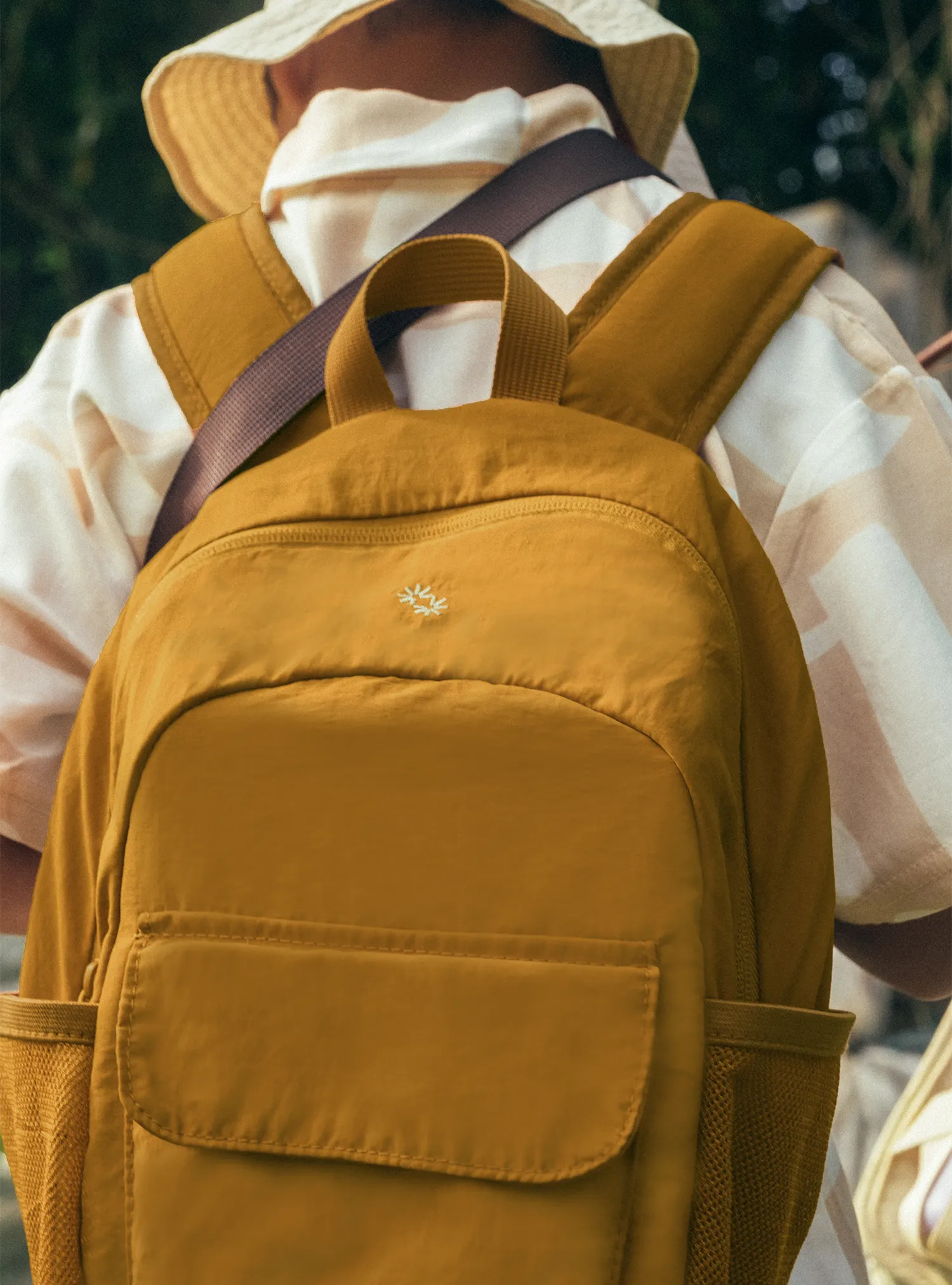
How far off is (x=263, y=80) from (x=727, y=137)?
136cm

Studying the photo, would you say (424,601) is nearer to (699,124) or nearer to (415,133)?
(415,133)

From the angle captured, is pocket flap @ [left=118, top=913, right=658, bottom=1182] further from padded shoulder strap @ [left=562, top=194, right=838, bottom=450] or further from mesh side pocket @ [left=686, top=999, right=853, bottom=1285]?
padded shoulder strap @ [left=562, top=194, right=838, bottom=450]

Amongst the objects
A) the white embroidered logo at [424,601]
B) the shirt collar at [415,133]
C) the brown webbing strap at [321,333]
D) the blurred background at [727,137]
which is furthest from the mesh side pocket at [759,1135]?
the blurred background at [727,137]

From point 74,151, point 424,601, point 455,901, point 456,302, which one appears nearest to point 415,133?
point 456,302

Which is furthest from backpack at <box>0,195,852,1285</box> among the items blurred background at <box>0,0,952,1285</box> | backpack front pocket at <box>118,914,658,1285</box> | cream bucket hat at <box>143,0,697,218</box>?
blurred background at <box>0,0,952,1285</box>

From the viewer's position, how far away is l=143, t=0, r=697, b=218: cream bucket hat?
0.72 m

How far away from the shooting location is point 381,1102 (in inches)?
17.8

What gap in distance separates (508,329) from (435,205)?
0.58 ft

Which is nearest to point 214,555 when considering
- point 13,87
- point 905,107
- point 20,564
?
point 20,564

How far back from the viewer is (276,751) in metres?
0.48

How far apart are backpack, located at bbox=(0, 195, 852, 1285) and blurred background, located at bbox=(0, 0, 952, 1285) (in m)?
1.56

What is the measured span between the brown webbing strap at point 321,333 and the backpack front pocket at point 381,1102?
0.77 feet

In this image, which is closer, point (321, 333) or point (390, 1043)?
point (390, 1043)

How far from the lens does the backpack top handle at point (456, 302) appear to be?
21.4 inches
